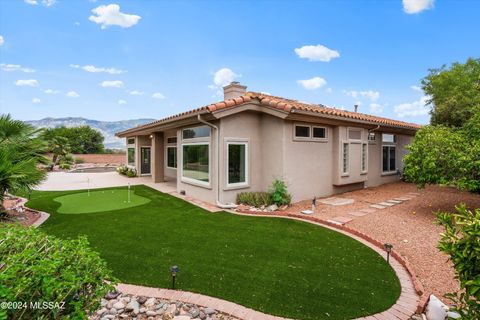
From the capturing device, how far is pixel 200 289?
14.5 ft

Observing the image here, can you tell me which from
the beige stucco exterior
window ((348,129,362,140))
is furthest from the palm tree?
window ((348,129,362,140))

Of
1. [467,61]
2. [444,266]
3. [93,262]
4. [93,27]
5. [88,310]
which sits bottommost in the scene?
[444,266]

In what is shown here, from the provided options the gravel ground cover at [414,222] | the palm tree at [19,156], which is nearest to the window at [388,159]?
the gravel ground cover at [414,222]

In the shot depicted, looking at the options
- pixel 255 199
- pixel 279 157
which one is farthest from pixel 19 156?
pixel 279 157

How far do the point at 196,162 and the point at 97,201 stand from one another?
16.6 ft

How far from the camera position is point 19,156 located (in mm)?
8648

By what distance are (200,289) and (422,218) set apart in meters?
8.78

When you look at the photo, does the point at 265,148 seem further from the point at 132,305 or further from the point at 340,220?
the point at 132,305

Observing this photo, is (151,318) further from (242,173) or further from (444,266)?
(242,173)

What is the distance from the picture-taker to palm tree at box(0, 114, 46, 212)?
7.58 meters

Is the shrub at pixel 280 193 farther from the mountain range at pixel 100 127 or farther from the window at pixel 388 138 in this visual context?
the mountain range at pixel 100 127

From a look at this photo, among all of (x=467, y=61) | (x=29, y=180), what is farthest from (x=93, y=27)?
(x=467, y=61)

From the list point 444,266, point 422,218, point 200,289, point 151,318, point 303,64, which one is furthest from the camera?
point 303,64

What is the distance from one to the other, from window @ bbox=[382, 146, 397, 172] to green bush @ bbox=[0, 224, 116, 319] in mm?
17797
